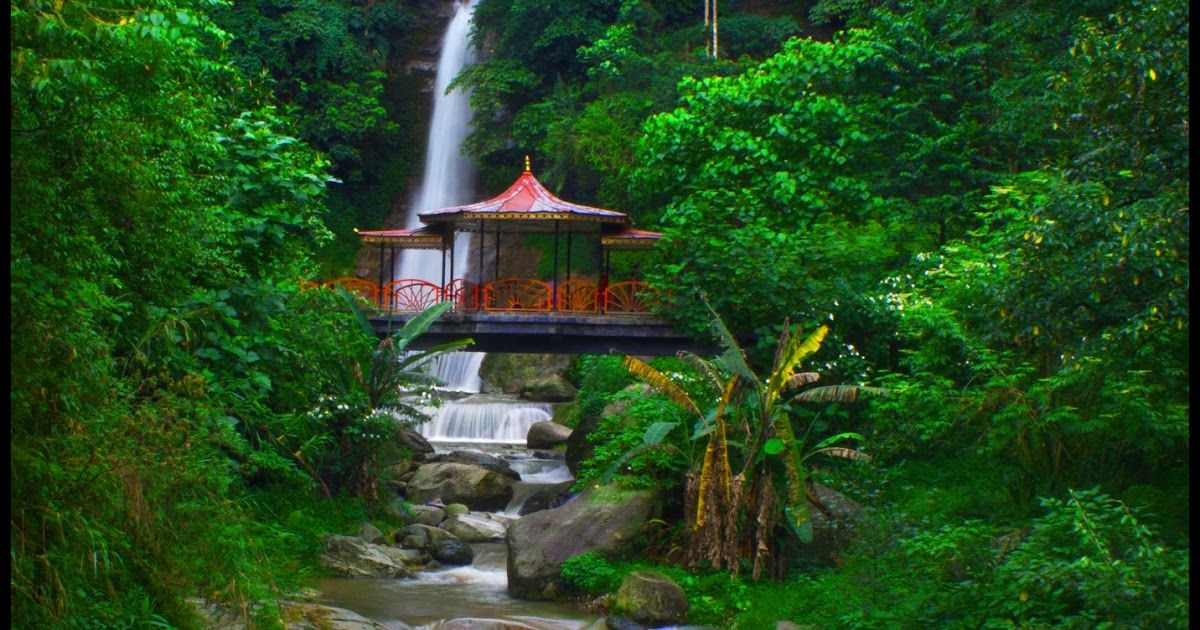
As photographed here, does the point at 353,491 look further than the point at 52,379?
Yes

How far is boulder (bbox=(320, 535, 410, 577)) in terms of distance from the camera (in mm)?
15430

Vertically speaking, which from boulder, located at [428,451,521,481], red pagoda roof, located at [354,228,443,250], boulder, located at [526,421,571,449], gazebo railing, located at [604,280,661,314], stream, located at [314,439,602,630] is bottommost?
stream, located at [314,439,602,630]

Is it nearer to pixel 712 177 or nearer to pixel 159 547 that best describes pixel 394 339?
pixel 712 177

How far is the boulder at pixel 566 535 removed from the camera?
14.5 meters

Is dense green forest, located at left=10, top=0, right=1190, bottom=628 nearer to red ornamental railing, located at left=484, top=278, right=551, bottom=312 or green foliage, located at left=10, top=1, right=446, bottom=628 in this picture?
green foliage, located at left=10, top=1, right=446, bottom=628

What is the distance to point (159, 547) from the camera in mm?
8758

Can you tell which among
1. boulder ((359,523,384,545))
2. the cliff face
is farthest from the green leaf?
the cliff face

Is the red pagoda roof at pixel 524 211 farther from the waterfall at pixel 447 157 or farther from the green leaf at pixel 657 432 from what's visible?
the waterfall at pixel 447 157

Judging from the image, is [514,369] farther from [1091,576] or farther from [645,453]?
[1091,576]

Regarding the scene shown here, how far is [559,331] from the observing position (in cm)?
2078

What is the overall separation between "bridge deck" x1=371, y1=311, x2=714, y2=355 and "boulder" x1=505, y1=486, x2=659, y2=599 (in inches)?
194

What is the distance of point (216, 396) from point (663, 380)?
544cm

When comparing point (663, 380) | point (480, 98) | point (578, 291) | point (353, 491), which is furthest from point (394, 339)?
point (480, 98)

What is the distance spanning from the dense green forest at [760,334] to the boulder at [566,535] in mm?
277
